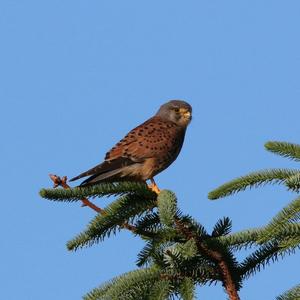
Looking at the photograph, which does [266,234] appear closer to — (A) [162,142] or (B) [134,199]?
(B) [134,199]

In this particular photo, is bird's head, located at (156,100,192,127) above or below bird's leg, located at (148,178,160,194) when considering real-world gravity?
above

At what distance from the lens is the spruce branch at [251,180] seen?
11.5 feet

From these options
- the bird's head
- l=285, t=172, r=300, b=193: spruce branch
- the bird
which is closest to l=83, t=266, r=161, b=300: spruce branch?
l=285, t=172, r=300, b=193: spruce branch

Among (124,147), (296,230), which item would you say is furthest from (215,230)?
(124,147)

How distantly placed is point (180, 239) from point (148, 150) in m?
4.07

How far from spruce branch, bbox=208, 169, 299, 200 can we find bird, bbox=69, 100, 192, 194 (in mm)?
2856

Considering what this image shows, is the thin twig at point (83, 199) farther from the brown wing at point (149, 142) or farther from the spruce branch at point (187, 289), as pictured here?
the brown wing at point (149, 142)

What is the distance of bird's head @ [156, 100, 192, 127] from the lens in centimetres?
855

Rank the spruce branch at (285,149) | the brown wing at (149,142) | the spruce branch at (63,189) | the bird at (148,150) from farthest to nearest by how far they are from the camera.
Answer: the brown wing at (149,142)
the bird at (148,150)
the spruce branch at (63,189)
the spruce branch at (285,149)

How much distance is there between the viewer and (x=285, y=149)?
3592 mm

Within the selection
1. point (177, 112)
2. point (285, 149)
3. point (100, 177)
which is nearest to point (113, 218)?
point (285, 149)

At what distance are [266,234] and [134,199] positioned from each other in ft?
3.64

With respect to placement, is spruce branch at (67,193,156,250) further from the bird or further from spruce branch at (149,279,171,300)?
the bird

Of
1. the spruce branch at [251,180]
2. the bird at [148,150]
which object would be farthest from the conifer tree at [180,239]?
the bird at [148,150]
